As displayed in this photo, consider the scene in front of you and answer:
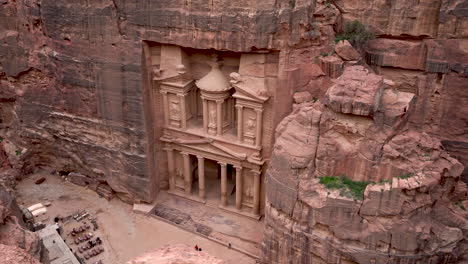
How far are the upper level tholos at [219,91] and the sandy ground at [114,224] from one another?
168 inches

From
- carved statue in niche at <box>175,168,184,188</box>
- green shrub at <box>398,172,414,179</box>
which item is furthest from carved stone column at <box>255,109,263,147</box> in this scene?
green shrub at <box>398,172,414,179</box>

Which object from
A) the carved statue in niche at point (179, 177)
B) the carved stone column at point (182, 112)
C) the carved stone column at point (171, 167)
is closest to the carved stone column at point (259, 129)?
Result: the carved stone column at point (182, 112)

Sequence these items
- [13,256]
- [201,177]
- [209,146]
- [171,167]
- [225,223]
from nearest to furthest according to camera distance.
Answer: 1. [13,256]
2. [209,146]
3. [225,223]
4. [201,177]
5. [171,167]

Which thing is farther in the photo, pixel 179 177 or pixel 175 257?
pixel 179 177

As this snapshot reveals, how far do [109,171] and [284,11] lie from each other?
11065 mm

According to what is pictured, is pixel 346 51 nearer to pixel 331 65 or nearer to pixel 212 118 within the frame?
pixel 331 65

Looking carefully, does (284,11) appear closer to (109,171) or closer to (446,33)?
(446,33)

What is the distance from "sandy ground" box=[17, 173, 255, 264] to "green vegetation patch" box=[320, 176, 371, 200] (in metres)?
5.98

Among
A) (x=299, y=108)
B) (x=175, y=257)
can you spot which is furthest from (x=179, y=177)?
(x=175, y=257)

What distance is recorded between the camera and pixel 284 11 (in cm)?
1479

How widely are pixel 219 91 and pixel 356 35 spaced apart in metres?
5.61

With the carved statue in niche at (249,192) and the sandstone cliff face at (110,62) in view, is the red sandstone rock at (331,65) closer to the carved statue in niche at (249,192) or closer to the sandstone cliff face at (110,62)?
the sandstone cliff face at (110,62)

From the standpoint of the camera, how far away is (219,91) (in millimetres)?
17125

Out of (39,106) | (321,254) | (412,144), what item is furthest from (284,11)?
(39,106)
